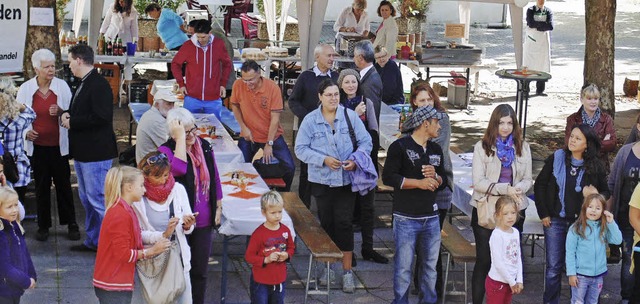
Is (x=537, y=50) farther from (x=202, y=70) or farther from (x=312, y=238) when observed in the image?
(x=312, y=238)

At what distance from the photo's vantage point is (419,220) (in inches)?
305

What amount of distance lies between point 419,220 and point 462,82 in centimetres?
983

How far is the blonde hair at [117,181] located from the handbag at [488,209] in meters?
2.63

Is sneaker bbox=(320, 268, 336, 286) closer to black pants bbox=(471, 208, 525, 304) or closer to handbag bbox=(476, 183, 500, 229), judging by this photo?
black pants bbox=(471, 208, 525, 304)

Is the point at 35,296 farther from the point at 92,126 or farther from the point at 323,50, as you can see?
the point at 323,50

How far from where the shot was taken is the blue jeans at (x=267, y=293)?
24.3ft

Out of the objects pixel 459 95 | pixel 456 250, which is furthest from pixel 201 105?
pixel 459 95

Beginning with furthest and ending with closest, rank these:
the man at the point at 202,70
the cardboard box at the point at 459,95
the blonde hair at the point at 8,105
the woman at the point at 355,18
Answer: the woman at the point at 355,18, the cardboard box at the point at 459,95, the man at the point at 202,70, the blonde hair at the point at 8,105

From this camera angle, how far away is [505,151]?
784cm

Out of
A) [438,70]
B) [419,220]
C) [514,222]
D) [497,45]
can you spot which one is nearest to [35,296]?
[419,220]

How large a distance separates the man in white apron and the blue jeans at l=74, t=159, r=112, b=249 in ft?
34.2

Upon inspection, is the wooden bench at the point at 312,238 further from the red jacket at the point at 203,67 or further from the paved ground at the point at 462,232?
the red jacket at the point at 203,67

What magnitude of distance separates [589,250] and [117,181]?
342 cm

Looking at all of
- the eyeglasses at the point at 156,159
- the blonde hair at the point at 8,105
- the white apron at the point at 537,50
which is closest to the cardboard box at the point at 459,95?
the white apron at the point at 537,50
